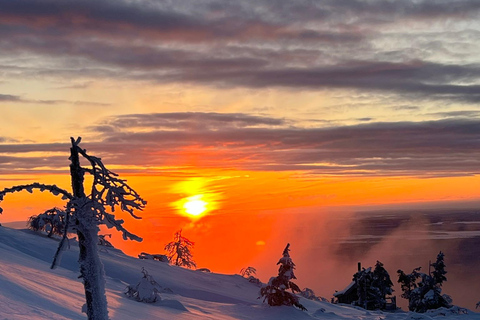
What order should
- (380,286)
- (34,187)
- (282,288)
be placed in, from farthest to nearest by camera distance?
(380,286), (282,288), (34,187)

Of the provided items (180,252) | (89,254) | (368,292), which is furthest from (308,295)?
(89,254)

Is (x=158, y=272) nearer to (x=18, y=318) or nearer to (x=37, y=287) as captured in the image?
(x=37, y=287)

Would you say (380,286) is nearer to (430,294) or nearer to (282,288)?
(430,294)

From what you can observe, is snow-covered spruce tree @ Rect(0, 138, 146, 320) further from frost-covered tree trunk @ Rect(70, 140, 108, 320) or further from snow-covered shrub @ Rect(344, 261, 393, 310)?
snow-covered shrub @ Rect(344, 261, 393, 310)

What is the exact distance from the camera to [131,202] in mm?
12617

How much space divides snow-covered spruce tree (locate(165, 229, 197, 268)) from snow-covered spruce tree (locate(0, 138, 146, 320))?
2354 inches

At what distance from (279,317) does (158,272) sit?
10.8 metres

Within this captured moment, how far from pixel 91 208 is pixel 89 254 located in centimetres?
134

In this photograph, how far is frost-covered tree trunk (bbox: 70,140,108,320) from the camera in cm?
1288

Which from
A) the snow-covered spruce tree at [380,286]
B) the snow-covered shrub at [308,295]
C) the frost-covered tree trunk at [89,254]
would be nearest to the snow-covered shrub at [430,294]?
the snow-covered spruce tree at [380,286]

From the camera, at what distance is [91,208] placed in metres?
12.8

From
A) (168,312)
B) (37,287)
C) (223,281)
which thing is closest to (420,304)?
(223,281)

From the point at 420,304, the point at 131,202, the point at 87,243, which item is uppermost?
the point at 420,304

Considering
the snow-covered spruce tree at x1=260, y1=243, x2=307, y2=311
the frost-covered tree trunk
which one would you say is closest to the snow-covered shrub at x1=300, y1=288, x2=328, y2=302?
the snow-covered spruce tree at x1=260, y1=243, x2=307, y2=311
